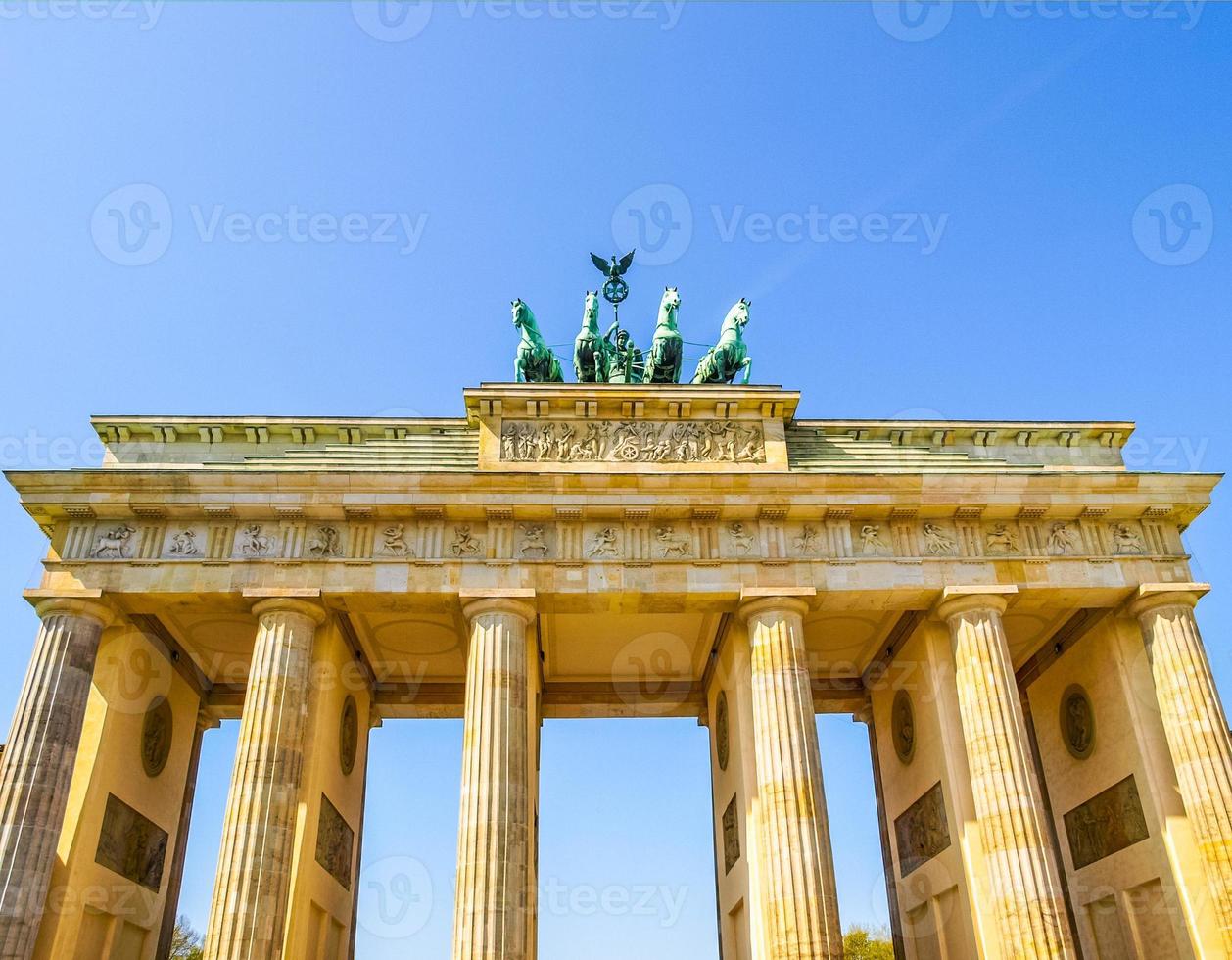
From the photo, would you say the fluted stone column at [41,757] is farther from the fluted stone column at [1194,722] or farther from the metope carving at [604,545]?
the fluted stone column at [1194,722]

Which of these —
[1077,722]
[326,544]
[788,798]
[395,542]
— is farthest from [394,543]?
[1077,722]

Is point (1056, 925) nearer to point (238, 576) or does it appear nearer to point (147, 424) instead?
point (238, 576)

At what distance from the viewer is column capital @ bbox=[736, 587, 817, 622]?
21.0 metres

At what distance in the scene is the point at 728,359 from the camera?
2514cm

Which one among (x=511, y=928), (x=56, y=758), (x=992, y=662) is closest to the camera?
(x=511, y=928)

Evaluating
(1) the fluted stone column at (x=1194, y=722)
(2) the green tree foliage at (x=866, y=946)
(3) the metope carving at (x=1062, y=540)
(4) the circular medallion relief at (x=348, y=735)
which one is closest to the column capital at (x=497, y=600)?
(4) the circular medallion relief at (x=348, y=735)

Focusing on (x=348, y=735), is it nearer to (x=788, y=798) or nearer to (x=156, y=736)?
(x=156, y=736)

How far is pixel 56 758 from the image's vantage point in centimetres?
1920

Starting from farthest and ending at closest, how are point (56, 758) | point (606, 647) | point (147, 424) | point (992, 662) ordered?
point (606, 647) < point (147, 424) < point (992, 662) < point (56, 758)

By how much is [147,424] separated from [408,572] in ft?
25.4

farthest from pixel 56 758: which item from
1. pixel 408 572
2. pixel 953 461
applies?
pixel 953 461

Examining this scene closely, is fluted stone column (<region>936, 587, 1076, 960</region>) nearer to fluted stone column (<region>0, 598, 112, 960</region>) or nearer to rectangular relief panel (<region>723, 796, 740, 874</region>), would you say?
rectangular relief panel (<region>723, 796, 740, 874</region>)

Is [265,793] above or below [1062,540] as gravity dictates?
below

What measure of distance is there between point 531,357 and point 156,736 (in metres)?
12.9
